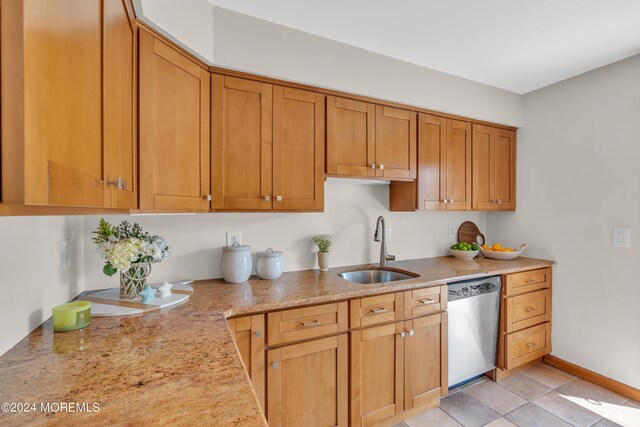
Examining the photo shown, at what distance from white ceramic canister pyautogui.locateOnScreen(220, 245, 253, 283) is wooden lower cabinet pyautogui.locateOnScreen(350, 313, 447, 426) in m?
0.76

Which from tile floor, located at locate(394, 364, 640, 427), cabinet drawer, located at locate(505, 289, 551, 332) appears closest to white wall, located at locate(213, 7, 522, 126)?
cabinet drawer, located at locate(505, 289, 551, 332)

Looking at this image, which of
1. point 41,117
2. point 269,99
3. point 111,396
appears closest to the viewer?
point 41,117

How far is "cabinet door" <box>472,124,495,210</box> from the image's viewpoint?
265 cm

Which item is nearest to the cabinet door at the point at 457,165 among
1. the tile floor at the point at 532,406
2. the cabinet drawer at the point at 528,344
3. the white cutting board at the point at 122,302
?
the cabinet drawer at the point at 528,344

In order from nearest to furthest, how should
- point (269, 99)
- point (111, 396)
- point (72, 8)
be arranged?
point (72, 8) → point (111, 396) → point (269, 99)

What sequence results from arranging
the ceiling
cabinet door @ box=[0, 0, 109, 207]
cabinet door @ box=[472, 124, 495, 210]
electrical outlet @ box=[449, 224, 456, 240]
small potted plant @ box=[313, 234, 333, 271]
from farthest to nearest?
electrical outlet @ box=[449, 224, 456, 240], cabinet door @ box=[472, 124, 495, 210], small potted plant @ box=[313, 234, 333, 271], the ceiling, cabinet door @ box=[0, 0, 109, 207]

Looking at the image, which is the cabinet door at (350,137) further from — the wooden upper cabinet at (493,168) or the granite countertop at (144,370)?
the wooden upper cabinet at (493,168)

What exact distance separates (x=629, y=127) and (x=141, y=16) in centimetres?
315

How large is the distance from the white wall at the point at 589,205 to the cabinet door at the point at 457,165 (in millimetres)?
694

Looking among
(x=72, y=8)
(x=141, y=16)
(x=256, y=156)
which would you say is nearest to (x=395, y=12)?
(x=256, y=156)

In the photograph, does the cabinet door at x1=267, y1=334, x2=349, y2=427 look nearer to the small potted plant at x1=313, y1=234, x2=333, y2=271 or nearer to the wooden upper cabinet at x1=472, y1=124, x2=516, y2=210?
the small potted plant at x1=313, y1=234, x2=333, y2=271

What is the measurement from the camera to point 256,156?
1.79 metres

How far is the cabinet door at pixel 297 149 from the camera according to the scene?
Result: 1845mm

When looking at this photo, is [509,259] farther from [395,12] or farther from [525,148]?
[395,12]
